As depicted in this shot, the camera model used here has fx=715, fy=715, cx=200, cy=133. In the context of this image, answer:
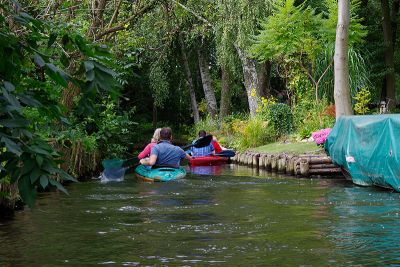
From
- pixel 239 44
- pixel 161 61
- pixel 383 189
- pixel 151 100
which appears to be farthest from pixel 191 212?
pixel 151 100

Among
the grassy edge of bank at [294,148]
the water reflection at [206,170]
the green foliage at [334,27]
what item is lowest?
the water reflection at [206,170]

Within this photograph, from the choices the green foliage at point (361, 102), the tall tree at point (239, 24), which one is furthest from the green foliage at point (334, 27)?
the tall tree at point (239, 24)

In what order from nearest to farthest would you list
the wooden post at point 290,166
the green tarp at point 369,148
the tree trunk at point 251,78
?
1. the green tarp at point 369,148
2. the wooden post at point 290,166
3. the tree trunk at point 251,78

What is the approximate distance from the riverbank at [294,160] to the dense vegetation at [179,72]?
1.55 m

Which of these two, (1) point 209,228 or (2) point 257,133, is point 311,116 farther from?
(1) point 209,228

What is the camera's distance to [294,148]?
22.0 metres

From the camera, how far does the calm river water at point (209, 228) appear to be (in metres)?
7.65

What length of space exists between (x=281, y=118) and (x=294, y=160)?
23.7 ft

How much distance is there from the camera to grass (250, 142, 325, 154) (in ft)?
68.0

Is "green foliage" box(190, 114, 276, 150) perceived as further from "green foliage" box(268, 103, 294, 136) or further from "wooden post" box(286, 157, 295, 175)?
"wooden post" box(286, 157, 295, 175)

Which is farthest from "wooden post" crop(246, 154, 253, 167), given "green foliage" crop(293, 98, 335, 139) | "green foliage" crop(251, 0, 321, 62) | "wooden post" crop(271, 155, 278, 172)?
"green foliage" crop(251, 0, 321, 62)

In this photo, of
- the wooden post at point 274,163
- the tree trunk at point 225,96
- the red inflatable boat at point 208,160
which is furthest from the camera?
the tree trunk at point 225,96

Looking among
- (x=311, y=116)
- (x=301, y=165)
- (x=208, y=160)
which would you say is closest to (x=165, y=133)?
(x=301, y=165)

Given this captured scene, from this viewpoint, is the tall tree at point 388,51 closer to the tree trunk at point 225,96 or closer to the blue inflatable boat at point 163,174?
the tree trunk at point 225,96
